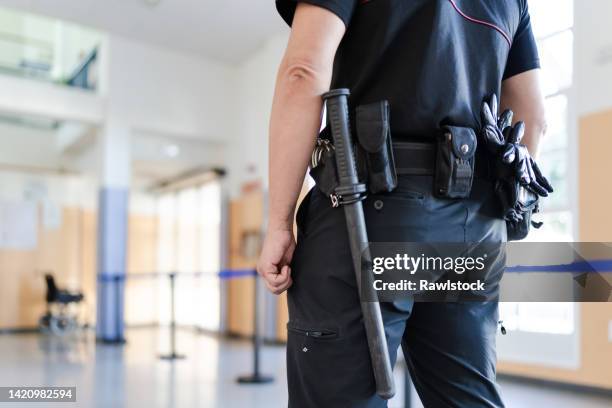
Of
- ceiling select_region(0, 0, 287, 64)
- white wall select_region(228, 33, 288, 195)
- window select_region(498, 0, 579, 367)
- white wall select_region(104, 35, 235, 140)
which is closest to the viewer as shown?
window select_region(498, 0, 579, 367)

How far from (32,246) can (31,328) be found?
132 centimetres

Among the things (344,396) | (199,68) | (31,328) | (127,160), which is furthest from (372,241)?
(31,328)

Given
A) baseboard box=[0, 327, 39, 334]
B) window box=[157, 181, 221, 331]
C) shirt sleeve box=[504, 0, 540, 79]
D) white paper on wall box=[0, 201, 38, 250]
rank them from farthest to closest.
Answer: window box=[157, 181, 221, 331] < white paper on wall box=[0, 201, 38, 250] < baseboard box=[0, 327, 39, 334] < shirt sleeve box=[504, 0, 540, 79]

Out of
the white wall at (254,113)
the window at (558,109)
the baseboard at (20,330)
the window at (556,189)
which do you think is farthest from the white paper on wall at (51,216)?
the window at (558,109)

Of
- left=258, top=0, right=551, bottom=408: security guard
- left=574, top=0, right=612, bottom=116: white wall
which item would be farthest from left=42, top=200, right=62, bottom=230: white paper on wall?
left=258, top=0, right=551, bottom=408: security guard

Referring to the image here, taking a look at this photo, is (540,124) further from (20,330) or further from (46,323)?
(20,330)

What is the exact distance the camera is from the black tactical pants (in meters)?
0.85

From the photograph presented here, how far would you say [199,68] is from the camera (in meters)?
8.12

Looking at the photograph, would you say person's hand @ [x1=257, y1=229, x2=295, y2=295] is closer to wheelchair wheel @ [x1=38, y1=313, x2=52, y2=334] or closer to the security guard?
the security guard

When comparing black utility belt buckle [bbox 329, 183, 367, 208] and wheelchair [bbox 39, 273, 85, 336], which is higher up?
black utility belt buckle [bbox 329, 183, 367, 208]

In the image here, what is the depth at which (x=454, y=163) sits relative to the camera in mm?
876

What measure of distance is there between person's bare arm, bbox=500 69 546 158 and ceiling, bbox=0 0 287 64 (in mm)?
5602

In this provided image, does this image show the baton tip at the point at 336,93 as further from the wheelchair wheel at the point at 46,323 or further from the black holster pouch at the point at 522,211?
the wheelchair wheel at the point at 46,323

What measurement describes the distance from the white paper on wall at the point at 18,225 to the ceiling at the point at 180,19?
357cm
